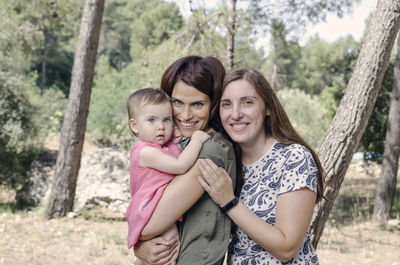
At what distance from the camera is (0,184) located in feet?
32.3

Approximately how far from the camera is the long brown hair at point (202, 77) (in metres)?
2.13

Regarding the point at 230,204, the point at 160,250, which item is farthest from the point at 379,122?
the point at 160,250

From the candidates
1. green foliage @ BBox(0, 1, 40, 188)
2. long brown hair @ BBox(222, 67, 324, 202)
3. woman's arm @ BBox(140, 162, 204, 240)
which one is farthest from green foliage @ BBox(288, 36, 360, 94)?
woman's arm @ BBox(140, 162, 204, 240)

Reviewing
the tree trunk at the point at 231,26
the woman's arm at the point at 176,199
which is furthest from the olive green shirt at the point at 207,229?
the tree trunk at the point at 231,26

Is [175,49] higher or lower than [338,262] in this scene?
higher

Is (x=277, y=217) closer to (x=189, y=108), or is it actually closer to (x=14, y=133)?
(x=189, y=108)

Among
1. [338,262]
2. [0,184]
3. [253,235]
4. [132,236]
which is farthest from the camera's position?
[0,184]

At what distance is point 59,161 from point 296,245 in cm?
653

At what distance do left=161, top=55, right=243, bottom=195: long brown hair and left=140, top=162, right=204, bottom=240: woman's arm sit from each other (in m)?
0.35

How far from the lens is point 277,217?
6.17 feet

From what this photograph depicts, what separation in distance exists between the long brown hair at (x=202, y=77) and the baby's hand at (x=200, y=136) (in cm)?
19

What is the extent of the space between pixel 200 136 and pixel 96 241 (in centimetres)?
496

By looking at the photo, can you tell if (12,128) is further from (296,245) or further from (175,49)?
(296,245)

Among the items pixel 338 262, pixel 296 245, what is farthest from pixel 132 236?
pixel 338 262
